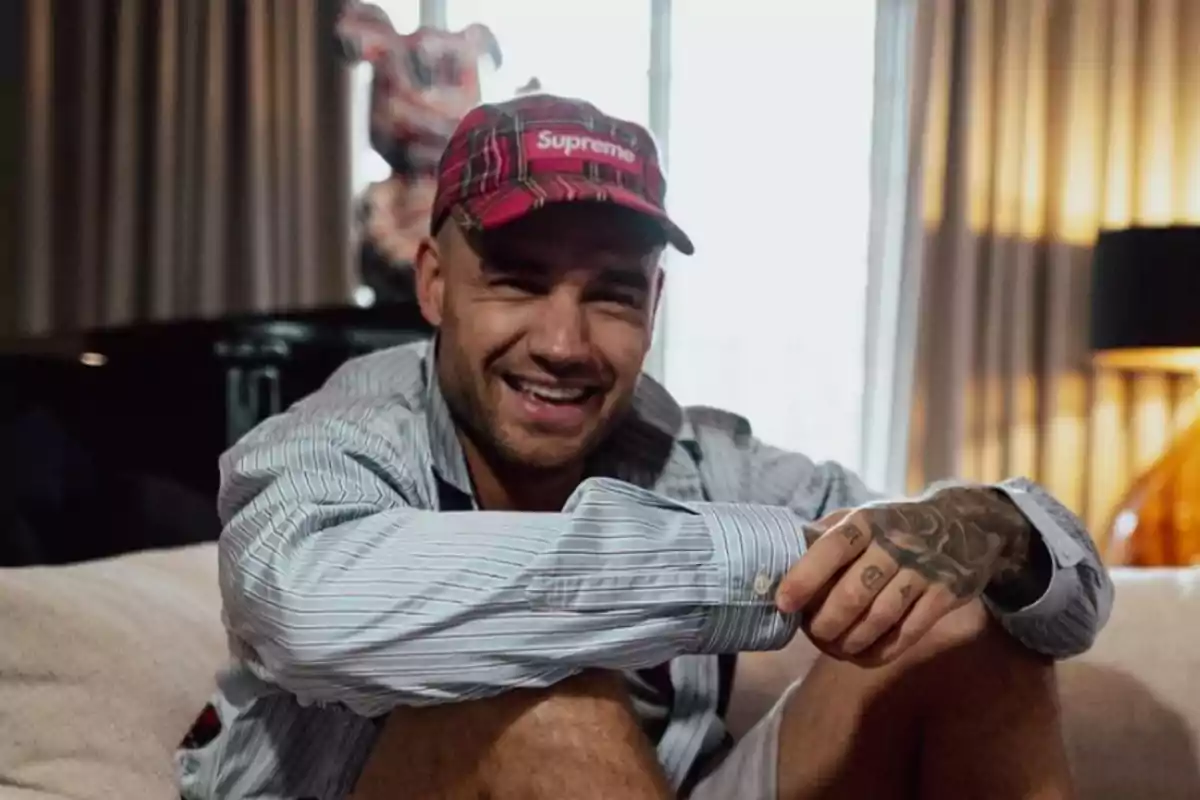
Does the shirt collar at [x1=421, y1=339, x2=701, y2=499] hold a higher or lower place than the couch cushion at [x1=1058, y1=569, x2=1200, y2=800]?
higher

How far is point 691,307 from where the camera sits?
2652mm

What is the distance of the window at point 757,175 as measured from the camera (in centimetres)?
265

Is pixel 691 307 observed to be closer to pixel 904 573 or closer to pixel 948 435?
pixel 948 435

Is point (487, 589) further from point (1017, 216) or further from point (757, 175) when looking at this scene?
point (1017, 216)

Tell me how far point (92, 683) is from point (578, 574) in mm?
482

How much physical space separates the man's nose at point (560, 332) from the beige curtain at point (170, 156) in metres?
1.54

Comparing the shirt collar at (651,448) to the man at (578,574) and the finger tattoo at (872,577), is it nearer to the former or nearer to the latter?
the man at (578,574)

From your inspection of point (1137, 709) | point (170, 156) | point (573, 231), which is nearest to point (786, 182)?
point (170, 156)

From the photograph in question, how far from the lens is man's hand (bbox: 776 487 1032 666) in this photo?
0.81 meters

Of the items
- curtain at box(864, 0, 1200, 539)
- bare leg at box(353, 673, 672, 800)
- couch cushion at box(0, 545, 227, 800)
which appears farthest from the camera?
curtain at box(864, 0, 1200, 539)

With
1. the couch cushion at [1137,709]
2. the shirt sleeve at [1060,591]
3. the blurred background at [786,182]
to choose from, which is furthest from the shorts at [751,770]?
the blurred background at [786,182]

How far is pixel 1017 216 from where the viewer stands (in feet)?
8.57

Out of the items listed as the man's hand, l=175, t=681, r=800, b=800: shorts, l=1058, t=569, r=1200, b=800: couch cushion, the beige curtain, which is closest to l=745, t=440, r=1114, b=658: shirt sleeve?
the man's hand

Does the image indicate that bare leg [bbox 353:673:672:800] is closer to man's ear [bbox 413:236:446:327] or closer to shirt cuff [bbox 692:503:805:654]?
shirt cuff [bbox 692:503:805:654]
